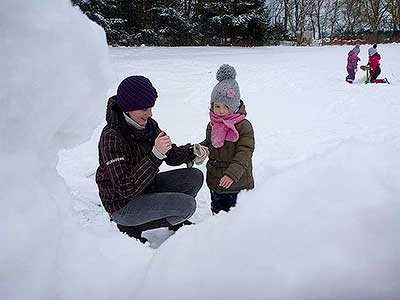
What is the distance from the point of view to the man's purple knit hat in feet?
7.59

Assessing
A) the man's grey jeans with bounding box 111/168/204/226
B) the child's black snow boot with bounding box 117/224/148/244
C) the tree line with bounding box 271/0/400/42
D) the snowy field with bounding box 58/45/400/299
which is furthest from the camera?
the tree line with bounding box 271/0/400/42

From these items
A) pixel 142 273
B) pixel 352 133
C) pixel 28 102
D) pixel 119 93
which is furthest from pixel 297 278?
pixel 352 133

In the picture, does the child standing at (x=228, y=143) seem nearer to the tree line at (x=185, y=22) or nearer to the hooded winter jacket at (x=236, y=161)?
the hooded winter jacket at (x=236, y=161)

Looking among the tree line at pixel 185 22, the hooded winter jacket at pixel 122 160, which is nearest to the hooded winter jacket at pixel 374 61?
the hooded winter jacket at pixel 122 160

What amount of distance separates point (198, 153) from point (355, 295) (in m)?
2.10

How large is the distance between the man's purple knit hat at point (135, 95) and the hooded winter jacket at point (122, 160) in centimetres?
8

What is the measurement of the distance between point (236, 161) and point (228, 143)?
0.63 feet

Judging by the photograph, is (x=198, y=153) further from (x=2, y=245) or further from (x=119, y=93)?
(x=2, y=245)

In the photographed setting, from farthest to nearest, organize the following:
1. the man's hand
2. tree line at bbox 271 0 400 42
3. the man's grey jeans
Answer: tree line at bbox 271 0 400 42, the man's grey jeans, the man's hand

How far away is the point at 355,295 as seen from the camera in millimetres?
724

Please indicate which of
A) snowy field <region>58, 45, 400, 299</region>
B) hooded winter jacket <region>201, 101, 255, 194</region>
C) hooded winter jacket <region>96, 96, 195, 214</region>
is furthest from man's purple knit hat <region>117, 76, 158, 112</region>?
snowy field <region>58, 45, 400, 299</region>

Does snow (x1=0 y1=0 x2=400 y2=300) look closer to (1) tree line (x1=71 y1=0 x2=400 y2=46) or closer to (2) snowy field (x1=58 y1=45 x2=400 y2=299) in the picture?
(2) snowy field (x1=58 y1=45 x2=400 y2=299)

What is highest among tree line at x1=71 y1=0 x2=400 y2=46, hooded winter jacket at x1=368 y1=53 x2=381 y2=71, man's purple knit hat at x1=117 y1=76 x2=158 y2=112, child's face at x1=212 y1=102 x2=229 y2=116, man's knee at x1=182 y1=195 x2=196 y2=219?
tree line at x1=71 y1=0 x2=400 y2=46

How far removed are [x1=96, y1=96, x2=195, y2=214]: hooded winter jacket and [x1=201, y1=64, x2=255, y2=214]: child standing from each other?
0.57m
